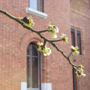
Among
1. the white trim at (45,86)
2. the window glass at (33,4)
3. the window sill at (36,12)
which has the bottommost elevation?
the white trim at (45,86)

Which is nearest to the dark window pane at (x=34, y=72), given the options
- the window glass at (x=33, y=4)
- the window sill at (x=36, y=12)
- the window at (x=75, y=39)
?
the window sill at (x=36, y=12)

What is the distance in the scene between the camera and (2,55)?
22.6 feet

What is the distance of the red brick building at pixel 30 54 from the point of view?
277 inches

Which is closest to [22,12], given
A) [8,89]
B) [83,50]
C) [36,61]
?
[36,61]

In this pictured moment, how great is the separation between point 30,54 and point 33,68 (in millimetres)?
549

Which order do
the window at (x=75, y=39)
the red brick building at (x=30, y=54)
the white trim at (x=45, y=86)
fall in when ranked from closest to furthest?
the red brick building at (x=30, y=54)
the white trim at (x=45, y=86)
the window at (x=75, y=39)

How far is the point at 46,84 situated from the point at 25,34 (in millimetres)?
2150

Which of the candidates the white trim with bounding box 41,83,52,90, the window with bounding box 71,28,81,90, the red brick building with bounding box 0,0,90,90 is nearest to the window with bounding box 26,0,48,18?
the red brick building with bounding box 0,0,90,90

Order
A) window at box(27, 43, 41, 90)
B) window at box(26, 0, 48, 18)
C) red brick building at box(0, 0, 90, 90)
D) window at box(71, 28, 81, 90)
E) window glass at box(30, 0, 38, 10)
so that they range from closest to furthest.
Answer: red brick building at box(0, 0, 90, 90) < window at box(27, 43, 41, 90) < window at box(26, 0, 48, 18) < window glass at box(30, 0, 38, 10) < window at box(71, 28, 81, 90)

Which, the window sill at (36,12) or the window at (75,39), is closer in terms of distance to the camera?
the window sill at (36,12)

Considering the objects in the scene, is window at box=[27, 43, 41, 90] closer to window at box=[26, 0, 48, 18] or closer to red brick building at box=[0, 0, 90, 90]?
red brick building at box=[0, 0, 90, 90]

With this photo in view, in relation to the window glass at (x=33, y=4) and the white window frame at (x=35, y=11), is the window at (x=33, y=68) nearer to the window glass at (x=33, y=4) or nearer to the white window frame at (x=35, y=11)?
the white window frame at (x=35, y=11)

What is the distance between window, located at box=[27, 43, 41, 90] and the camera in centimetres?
789

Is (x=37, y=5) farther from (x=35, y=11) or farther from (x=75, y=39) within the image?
(x=75, y=39)
